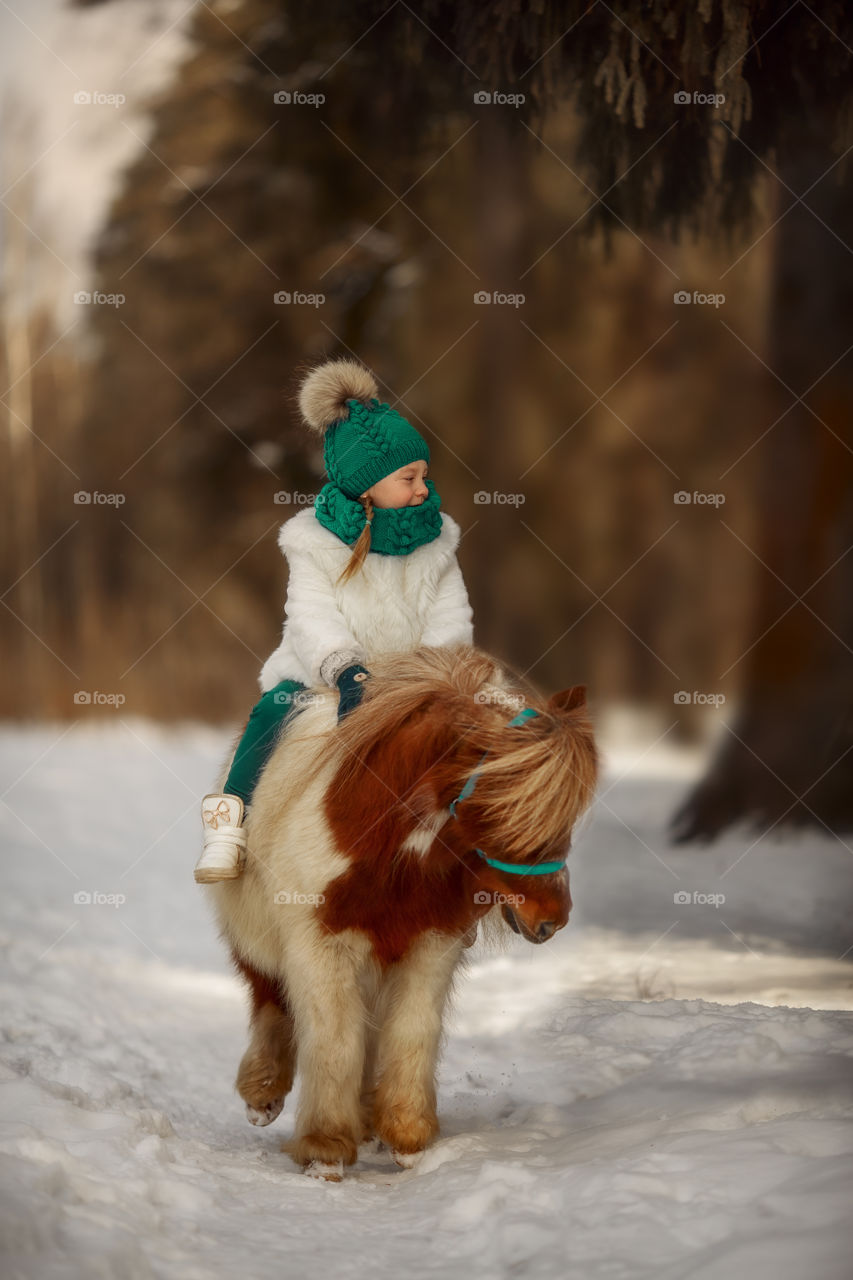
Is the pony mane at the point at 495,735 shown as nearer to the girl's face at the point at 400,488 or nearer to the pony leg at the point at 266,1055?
the girl's face at the point at 400,488

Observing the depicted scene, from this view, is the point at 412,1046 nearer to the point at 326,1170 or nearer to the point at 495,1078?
the point at 326,1170

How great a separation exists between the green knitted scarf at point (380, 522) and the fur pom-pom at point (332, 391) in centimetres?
20

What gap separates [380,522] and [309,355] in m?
4.59

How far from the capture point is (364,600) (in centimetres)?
330

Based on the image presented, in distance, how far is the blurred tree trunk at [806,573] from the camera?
6113 mm

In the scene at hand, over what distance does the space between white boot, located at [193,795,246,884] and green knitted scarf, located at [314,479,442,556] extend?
0.76m

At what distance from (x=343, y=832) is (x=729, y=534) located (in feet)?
20.2

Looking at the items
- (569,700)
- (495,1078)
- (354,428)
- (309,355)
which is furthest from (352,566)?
(309,355)

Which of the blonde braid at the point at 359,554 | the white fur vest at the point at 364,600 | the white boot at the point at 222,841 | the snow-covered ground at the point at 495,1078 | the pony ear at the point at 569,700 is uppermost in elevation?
the blonde braid at the point at 359,554

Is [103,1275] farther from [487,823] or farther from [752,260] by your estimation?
[752,260]

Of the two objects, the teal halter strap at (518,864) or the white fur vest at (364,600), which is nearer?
the teal halter strap at (518,864)

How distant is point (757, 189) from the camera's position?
6473 mm

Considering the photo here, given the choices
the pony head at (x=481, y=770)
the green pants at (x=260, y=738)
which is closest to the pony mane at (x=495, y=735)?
the pony head at (x=481, y=770)

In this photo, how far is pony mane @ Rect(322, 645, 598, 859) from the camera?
2.62 metres
